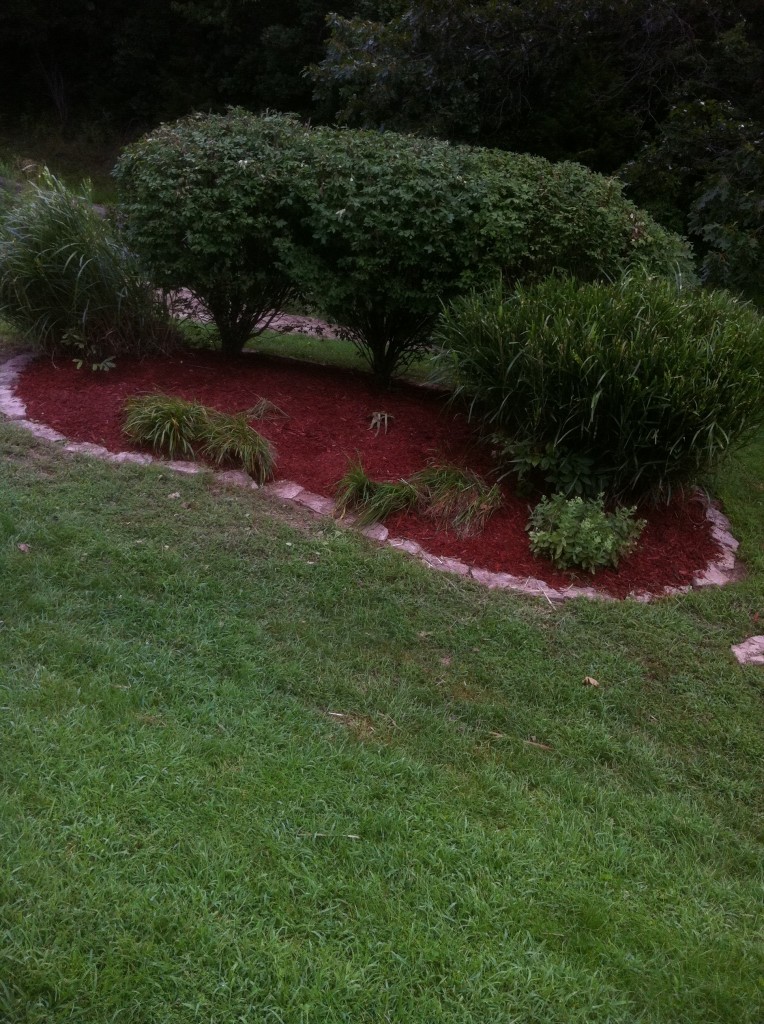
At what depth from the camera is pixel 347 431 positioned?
5.41 m

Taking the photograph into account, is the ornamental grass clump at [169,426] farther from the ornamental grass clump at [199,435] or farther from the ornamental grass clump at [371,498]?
the ornamental grass clump at [371,498]

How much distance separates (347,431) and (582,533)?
1.79 metres

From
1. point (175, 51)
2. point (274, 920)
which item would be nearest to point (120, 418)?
point (274, 920)

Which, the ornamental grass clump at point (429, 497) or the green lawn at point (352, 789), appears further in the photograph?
the ornamental grass clump at point (429, 497)

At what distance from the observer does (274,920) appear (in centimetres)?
225

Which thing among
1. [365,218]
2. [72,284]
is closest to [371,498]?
[365,218]

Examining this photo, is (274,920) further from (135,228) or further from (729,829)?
(135,228)

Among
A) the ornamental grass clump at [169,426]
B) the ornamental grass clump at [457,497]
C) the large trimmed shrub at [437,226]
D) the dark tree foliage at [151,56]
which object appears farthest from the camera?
the dark tree foliage at [151,56]

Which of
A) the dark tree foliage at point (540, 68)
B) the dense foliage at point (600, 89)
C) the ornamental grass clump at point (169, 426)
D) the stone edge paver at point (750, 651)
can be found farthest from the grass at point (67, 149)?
the stone edge paver at point (750, 651)

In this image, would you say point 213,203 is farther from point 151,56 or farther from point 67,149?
point 151,56

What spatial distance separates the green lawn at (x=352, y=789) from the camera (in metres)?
2.14

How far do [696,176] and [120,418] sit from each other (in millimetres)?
7063

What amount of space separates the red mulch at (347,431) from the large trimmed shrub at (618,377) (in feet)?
1.14

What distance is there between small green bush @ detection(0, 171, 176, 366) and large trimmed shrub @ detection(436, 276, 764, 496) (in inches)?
101
